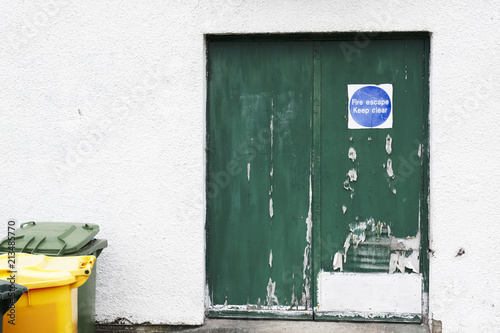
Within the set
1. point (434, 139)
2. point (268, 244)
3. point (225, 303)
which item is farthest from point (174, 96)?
point (434, 139)

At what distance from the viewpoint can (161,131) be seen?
416 centimetres

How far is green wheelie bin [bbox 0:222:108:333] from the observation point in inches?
134

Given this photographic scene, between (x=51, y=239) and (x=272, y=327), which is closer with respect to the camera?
(x=51, y=239)

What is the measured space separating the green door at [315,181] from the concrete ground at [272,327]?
0.08m

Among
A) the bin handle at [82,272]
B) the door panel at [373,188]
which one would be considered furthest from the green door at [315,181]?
the bin handle at [82,272]

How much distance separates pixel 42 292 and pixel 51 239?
56 centimetres

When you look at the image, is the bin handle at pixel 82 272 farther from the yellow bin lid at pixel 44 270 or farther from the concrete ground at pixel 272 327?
the concrete ground at pixel 272 327

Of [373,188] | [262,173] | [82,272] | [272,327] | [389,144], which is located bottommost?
[272,327]

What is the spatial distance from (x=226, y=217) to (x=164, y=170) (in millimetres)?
673

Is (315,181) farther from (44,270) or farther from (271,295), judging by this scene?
(44,270)

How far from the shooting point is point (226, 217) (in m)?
4.31

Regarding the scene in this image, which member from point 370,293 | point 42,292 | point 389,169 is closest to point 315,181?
point 389,169

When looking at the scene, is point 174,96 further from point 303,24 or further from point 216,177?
point 303,24

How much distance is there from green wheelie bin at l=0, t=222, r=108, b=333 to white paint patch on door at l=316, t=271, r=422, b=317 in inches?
73.6
